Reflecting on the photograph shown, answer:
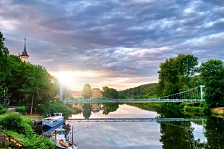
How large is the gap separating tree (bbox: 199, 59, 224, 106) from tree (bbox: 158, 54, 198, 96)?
24778 mm

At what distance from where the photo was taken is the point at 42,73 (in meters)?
53.7

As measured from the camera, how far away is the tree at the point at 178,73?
85.0 m

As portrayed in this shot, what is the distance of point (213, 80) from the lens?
181ft

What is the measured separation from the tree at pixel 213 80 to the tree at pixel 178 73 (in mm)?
24778

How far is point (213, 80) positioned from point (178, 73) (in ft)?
99.6

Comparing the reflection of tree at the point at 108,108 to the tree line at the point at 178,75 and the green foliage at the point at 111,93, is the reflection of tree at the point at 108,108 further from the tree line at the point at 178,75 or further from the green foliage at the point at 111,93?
the green foliage at the point at 111,93

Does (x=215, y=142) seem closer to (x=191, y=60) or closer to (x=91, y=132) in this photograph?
(x=91, y=132)

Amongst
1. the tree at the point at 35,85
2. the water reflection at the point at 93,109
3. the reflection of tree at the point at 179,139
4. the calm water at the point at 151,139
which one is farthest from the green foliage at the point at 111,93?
the reflection of tree at the point at 179,139

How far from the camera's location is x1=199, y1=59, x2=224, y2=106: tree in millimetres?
55388

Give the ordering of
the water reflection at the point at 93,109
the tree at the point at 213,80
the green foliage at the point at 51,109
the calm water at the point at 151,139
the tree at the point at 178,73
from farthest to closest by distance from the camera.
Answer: the tree at the point at 178,73, the water reflection at the point at 93,109, the tree at the point at 213,80, the green foliage at the point at 51,109, the calm water at the point at 151,139

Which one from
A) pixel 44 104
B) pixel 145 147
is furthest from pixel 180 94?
pixel 145 147

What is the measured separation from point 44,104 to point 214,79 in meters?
36.0

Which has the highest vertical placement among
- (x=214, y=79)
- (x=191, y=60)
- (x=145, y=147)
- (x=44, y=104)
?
(x=191, y=60)

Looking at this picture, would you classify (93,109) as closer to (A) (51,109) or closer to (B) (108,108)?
(B) (108,108)
